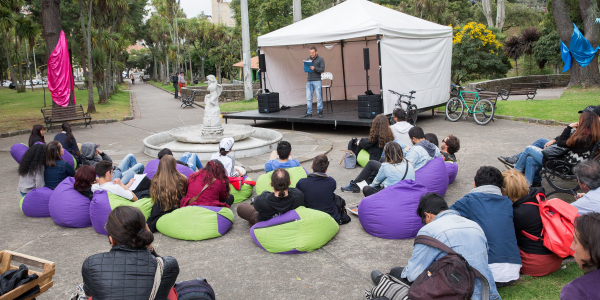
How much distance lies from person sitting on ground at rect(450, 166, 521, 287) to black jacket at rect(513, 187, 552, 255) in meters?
0.12

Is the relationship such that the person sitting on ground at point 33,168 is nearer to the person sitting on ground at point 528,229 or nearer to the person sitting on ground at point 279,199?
the person sitting on ground at point 279,199

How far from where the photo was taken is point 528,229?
11.6ft

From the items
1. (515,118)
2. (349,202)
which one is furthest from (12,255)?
(515,118)

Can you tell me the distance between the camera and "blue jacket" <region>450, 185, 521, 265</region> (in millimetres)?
3395

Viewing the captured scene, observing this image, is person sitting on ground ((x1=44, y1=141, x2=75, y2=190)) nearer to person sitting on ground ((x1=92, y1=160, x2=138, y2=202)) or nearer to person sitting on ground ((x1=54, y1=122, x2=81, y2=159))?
person sitting on ground ((x1=92, y1=160, x2=138, y2=202))

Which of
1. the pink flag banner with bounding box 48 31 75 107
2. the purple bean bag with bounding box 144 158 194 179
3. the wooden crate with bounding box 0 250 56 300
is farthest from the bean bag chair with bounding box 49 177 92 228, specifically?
the pink flag banner with bounding box 48 31 75 107

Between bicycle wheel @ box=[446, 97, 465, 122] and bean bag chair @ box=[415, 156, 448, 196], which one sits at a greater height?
bicycle wheel @ box=[446, 97, 465, 122]

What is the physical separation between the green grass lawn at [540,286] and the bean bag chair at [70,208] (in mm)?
4630

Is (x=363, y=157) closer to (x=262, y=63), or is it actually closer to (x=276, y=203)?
(x=276, y=203)

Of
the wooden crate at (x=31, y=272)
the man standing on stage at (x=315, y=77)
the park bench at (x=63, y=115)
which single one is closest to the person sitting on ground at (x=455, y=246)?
the wooden crate at (x=31, y=272)

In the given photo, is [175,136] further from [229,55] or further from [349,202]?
[229,55]

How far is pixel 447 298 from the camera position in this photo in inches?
106

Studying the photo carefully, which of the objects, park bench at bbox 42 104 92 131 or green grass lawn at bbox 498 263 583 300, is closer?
green grass lawn at bbox 498 263 583 300

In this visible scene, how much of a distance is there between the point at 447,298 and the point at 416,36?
34.3 ft
